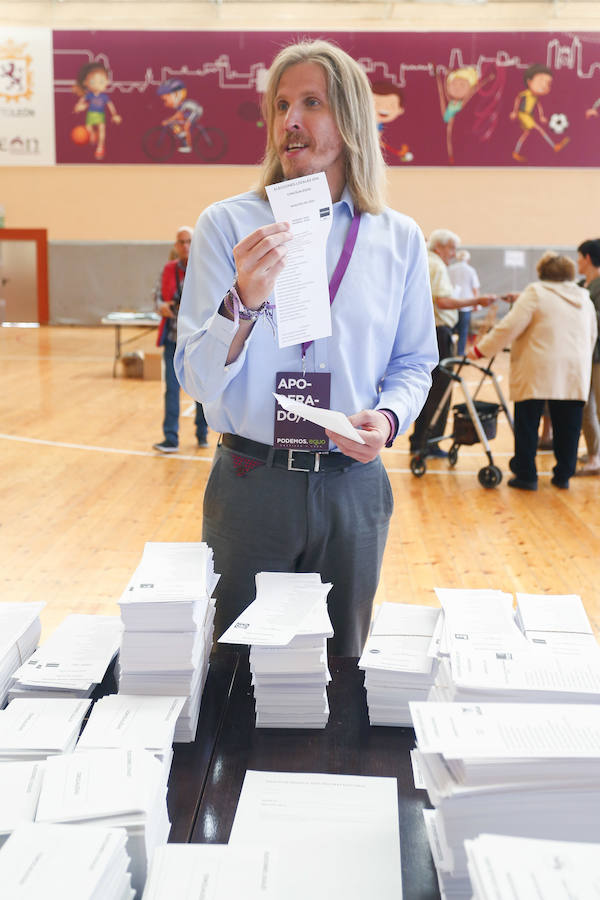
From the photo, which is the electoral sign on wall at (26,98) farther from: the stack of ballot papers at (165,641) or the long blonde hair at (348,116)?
the stack of ballot papers at (165,641)

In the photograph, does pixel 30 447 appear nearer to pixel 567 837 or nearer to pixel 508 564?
pixel 508 564

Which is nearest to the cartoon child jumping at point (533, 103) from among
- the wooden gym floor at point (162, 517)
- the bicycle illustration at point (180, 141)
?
the bicycle illustration at point (180, 141)

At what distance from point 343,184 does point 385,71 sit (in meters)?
16.0

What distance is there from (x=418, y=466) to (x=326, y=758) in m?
5.29

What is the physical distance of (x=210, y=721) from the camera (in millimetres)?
1572

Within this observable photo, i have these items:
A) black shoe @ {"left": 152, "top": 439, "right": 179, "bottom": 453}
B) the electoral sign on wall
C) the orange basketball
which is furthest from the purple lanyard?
the electoral sign on wall

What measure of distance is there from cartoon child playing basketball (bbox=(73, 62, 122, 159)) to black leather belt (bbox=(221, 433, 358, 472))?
648 inches

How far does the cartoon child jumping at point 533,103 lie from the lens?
54.1ft

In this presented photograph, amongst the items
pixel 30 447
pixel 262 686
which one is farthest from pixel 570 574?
pixel 30 447

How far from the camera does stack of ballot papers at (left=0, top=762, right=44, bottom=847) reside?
111 centimetres

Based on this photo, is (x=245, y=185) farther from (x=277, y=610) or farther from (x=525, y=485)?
(x=277, y=610)

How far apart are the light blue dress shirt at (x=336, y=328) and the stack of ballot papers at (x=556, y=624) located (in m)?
0.46

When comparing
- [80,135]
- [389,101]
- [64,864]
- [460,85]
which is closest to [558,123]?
[460,85]

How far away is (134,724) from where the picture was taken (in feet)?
4.58
